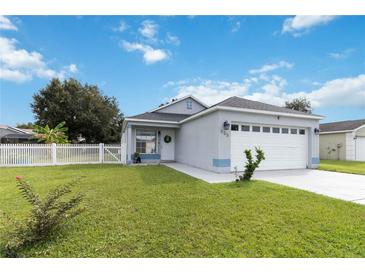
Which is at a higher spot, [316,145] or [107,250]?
[316,145]

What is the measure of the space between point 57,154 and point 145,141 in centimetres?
567

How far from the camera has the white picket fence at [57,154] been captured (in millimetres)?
11508

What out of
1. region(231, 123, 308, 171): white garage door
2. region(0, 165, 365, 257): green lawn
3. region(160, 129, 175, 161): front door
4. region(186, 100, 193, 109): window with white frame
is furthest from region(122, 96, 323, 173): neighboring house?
region(186, 100, 193, 109): window with white frame

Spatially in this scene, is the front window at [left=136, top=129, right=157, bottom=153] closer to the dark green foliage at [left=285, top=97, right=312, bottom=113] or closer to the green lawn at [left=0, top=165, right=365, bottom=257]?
the green lawn at [left=0, top=165, right=365, bottom=257]

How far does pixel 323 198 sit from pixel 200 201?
3223mm

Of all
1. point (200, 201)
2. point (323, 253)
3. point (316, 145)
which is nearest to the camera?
point (323, 253)

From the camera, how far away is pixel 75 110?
88.8 ft

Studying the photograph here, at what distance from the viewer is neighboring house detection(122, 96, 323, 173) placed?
29.8ft

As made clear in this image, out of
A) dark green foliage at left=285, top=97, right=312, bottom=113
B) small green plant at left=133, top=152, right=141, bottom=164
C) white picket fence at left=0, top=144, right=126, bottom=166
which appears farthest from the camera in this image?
dark green foliage at left=285, top=97, right=312, bottom=113

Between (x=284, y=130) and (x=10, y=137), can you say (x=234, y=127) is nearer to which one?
(x=284, y=130)

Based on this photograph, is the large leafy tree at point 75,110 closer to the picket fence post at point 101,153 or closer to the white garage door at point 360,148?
the picket fence post at point 101,153

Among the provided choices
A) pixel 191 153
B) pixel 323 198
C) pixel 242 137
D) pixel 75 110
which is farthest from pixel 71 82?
pixel 323 198

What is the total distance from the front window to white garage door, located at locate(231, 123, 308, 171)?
6772mm

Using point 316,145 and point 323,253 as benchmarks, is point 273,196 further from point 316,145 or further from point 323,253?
point 316,145
